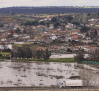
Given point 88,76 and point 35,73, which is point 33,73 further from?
point 88,76

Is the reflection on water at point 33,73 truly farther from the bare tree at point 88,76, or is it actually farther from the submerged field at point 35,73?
the bare tree at point 88,76

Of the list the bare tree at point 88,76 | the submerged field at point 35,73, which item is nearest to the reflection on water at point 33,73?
the submerged field at point 35,73

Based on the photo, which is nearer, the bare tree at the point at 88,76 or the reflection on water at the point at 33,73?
the bare tree at the point at 88,76

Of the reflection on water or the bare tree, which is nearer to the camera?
the bare tree

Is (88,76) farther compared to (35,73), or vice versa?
(35,73)

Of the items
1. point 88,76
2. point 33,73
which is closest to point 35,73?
point 33,73

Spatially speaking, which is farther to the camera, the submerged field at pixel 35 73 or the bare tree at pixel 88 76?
the submerged field at pixel 35 73

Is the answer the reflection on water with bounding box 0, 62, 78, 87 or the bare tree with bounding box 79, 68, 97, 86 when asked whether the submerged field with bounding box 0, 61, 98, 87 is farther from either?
the bare tree with bounding box 79, 68, 97, 86

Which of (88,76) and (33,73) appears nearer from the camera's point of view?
(88,76)

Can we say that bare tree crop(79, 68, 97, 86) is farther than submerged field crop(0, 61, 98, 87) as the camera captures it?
No

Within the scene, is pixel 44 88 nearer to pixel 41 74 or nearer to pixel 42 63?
pixel 41 74

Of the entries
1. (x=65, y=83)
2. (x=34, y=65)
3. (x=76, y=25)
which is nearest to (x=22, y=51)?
(x=34, y=65)

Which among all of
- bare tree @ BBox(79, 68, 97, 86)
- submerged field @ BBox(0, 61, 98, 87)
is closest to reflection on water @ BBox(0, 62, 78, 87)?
submerged field @ BBox(0, 61, 98, 87)
